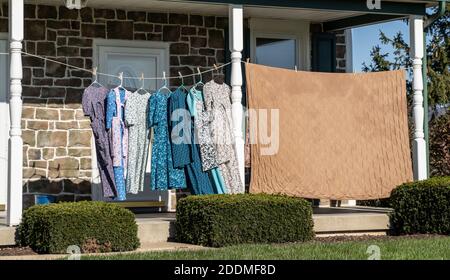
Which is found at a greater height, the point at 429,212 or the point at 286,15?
the point at 286,15

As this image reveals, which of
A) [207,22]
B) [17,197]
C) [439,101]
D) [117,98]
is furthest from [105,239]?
[439,101]

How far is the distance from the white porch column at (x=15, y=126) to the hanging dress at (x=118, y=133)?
1268 mm

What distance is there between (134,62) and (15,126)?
3.45 meters

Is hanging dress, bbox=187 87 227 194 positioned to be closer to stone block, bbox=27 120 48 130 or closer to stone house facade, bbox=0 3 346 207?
stone house facade, bbox=0 3 346 207

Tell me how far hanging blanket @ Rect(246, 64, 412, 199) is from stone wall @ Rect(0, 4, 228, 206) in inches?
113

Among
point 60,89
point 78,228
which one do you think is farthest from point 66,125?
point 78,228

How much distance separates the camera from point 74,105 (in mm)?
13594

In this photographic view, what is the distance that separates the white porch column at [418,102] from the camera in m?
13.2

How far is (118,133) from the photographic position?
→ 38.7 feet

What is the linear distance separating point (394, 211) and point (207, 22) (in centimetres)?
465

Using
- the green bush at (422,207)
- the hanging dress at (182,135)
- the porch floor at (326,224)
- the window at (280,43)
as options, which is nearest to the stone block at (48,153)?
the porch floor at (326,224)

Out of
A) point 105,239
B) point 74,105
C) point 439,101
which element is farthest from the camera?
point 439,101

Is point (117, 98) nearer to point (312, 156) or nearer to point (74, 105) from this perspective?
point (74, 105)

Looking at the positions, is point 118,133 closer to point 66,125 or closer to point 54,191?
point 66,125
